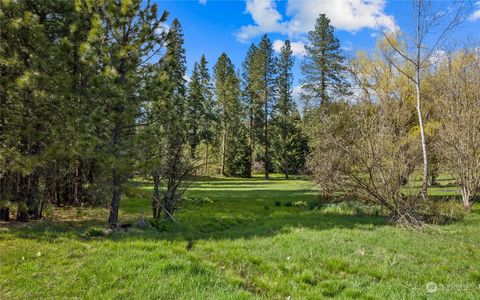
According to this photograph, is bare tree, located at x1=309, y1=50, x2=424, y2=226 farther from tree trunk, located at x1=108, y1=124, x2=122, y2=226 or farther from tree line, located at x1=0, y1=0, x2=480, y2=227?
tree trunk, located at x1=108, y1=124, x2=122, y2=226

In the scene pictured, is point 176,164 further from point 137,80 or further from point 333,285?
point 333,285

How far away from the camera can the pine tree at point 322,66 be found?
1289 inches

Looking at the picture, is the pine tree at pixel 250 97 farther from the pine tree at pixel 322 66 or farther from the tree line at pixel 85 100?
the tree line at pixel 85 100

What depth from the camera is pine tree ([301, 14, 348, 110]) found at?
32.8 m

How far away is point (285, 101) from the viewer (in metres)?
40.2

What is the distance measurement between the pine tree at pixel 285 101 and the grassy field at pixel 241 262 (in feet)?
104

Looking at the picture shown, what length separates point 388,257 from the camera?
5711 millimetres

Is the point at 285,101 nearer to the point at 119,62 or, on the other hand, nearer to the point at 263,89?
the point at 263,89

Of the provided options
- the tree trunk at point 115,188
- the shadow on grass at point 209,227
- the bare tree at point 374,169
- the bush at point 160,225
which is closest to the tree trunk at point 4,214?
the shadow on grass at point 209,227

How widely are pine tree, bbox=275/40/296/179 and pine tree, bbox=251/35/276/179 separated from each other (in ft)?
2.83

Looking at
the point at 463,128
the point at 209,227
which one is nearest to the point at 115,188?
the point at 209,227

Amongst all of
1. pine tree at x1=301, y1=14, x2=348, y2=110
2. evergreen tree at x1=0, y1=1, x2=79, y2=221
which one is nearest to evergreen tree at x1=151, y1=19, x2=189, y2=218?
evergreen tree at x1=0, y1=1, x2=79, y2=221

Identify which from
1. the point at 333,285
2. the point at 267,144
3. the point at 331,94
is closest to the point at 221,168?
the point at 267,144

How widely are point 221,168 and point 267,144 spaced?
258 inches
